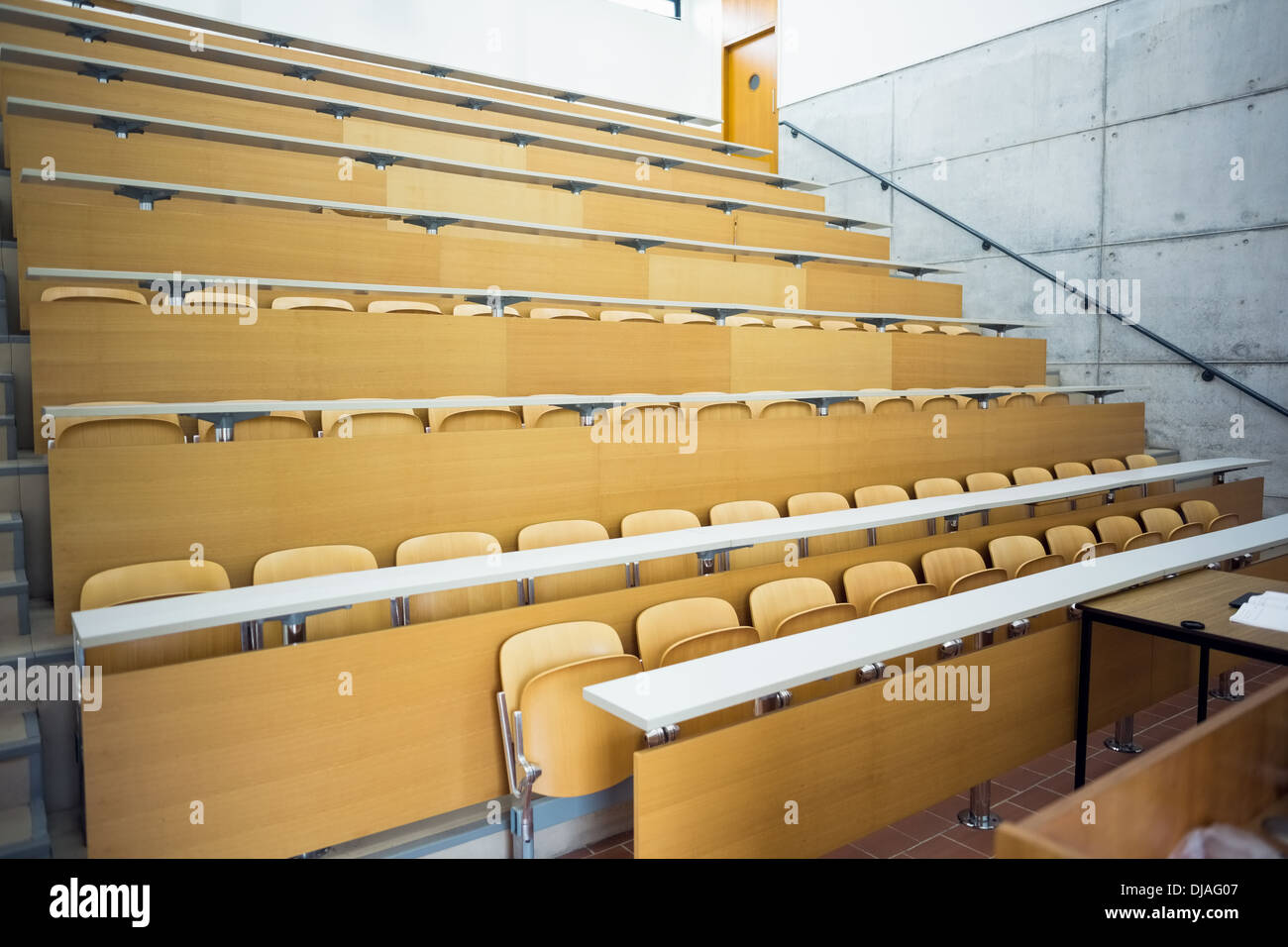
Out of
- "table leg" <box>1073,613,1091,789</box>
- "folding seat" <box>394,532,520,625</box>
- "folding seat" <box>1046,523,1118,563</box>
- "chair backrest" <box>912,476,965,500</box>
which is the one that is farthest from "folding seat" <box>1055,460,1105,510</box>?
"folding seat" <box>394,532,520,625</box>

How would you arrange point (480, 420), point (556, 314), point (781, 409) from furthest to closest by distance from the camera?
point (556, 314) → point (781, 409) → point (480, 420)

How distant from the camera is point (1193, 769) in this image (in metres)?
1.52

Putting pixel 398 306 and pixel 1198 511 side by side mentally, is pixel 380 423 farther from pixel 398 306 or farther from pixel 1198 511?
pixel 1198 511

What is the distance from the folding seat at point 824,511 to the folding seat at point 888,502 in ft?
0.35

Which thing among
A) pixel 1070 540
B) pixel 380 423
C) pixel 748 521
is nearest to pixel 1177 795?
pixel 748 521

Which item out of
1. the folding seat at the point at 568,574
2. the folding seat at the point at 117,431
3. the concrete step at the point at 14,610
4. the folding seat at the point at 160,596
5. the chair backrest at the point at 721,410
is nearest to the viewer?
the folding seat at the point at 160,596

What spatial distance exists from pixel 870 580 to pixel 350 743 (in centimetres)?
187

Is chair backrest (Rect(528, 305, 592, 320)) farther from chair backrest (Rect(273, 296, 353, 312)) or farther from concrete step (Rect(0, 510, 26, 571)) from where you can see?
concrete step (Rect(0, 510, 26, 571))

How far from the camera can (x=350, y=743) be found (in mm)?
2160

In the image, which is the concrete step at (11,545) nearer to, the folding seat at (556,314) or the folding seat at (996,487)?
the folding seat at (556,314)

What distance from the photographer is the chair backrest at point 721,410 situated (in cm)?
425

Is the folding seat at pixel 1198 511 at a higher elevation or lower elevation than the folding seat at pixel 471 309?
lower

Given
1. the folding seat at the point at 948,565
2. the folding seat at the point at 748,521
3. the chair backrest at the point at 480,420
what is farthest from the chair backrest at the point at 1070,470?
the chair backrest at the point at 480,420

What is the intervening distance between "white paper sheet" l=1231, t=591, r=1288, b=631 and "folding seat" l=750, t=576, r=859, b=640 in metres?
1.14
